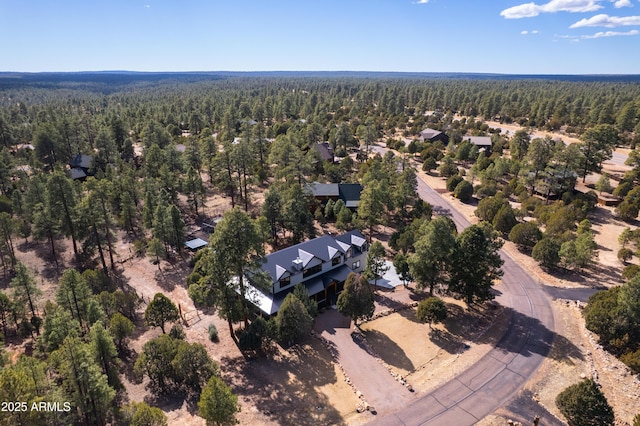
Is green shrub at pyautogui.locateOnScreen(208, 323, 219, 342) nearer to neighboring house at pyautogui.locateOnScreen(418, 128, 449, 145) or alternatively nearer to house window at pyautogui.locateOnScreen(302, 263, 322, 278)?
house window at pyautogui.locateOnScreen(302, 263, 322, 278)

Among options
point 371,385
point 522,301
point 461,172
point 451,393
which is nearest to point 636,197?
point 461,172

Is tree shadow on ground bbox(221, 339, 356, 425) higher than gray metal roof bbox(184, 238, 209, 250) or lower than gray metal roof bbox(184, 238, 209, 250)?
lower

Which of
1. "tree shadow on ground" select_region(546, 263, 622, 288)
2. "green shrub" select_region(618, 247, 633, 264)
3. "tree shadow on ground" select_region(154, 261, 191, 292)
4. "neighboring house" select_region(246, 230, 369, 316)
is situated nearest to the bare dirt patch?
"neighboring house" select_region(246, 230, 369, 316)

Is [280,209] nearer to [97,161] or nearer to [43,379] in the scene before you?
[43,379]

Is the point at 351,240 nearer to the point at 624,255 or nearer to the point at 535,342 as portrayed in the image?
the point at 535,342

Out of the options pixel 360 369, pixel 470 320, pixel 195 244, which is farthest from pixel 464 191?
pixel 195 244

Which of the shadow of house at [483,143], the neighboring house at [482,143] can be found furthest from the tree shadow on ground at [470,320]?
the neighboring house at [482,143]
